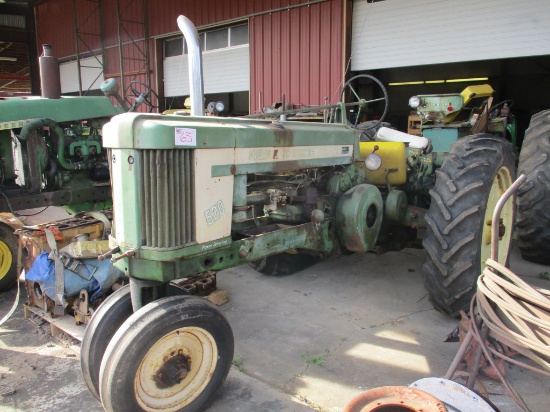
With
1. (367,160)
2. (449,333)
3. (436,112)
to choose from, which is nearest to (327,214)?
(367,160)

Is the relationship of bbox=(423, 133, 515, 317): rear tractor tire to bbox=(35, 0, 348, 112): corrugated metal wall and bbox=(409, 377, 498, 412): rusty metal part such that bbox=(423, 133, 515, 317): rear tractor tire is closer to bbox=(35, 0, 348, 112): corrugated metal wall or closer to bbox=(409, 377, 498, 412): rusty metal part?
bbox=(409, 377, 498, 412): rusty metal part

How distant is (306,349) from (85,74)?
14505 millimetres

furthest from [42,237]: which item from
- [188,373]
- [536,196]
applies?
[536,196]

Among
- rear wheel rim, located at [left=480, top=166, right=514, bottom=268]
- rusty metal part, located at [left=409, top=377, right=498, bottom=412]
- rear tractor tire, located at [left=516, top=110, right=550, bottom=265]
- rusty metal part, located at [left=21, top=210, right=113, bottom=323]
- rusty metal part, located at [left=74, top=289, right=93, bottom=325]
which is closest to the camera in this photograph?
rusty metal part, located at [left=409, top=377, right=498, bottom=412]

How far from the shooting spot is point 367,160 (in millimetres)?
3645

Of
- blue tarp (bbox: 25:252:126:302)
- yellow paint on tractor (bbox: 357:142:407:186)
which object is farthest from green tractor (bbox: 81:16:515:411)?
blue tarp (bbox: 25:252:126:302)

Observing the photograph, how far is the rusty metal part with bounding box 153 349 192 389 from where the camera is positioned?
221cm

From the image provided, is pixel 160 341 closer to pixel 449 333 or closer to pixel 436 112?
pixel 449 333

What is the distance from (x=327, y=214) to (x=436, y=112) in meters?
4.44

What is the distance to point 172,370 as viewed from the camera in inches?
87.6

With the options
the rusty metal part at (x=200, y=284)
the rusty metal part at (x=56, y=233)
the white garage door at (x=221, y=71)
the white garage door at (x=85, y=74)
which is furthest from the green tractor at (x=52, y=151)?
the white garage door at (x=85, y=74)

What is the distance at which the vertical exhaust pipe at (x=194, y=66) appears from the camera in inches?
101

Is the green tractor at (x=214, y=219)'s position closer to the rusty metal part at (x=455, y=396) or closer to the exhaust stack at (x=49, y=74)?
the rusty metal part at (x=455, y=396)

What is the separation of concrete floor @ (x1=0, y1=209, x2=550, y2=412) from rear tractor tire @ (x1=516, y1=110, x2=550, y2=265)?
1.64ft
